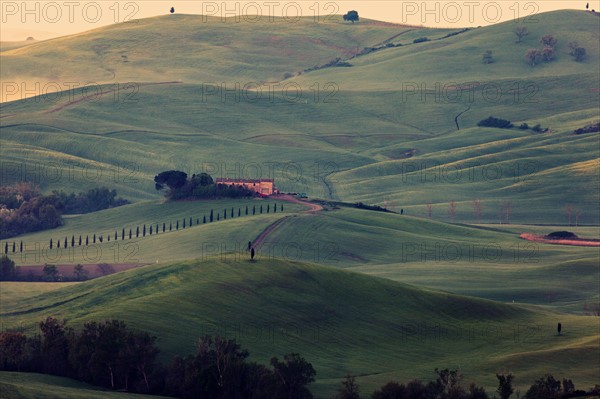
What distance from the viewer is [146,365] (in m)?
85.7

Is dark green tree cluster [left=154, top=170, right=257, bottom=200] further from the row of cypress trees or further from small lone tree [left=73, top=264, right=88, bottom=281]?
small lone tree [left=73, top=264, right=88, bottom=281]

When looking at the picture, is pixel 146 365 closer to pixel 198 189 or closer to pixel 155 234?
pixel 155 234

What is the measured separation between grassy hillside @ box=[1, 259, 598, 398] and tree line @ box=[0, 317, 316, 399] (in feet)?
10.9

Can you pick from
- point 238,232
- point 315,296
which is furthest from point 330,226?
point 315,296

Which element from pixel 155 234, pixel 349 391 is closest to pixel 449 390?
pixel 349 391

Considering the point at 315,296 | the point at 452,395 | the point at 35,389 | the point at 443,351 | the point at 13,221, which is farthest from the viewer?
the point at 13,221

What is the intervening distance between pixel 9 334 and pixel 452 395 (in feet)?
105

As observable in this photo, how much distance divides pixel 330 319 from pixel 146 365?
82.3 ft

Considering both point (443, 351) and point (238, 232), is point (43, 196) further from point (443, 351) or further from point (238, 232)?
point (443, 351)

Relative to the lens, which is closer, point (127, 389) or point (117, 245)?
point (127, 389)

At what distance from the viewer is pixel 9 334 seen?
88875 millimetres

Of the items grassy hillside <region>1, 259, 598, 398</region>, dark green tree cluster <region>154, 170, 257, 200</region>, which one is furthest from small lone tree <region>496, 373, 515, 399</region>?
dark green tree cluster <region>154, 170, 257, 200</region>

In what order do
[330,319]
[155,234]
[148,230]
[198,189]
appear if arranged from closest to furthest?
[330,319], [155,234], [148,230], [198,189]

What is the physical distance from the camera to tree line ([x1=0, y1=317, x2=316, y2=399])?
82.6 m
